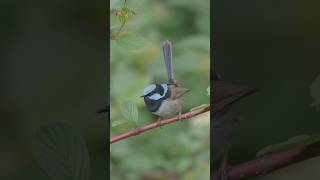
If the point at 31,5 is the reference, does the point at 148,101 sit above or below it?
below

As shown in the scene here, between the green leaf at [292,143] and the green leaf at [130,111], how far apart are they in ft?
2.40

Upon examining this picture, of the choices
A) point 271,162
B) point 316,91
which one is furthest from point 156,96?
point 316,91

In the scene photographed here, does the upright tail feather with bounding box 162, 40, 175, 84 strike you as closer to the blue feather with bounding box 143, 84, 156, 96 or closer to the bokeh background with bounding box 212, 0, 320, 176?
the blue feather with bounding box 143, 84, 156, 96

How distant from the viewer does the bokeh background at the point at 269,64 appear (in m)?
2.64

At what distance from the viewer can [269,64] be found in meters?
2.67

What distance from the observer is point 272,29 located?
2658mm

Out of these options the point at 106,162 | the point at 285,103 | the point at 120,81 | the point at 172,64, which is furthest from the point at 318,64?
the point at 106,162

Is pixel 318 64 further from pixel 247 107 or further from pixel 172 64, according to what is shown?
pixel 172 64

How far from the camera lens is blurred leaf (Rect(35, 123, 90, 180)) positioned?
104 inches

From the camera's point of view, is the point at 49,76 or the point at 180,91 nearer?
A: the point at 49,76

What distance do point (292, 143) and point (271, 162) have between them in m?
0.16

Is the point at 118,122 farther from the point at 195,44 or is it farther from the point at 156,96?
the point at 195,44

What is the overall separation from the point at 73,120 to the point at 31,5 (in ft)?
2.20

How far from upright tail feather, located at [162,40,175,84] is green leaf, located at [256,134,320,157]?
0.66 metres
